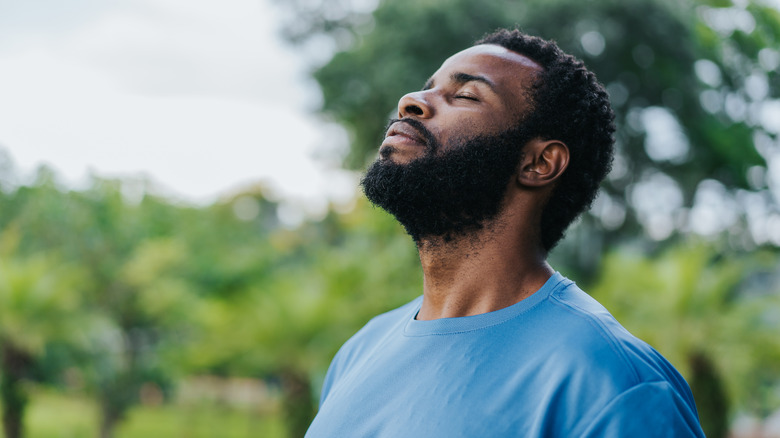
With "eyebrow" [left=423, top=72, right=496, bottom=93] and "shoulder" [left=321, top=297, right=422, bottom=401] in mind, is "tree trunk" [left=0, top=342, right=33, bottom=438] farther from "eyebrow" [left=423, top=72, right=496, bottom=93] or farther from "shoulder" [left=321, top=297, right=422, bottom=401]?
"eyebrow" [left=423, top=72, right=496, bottom=93]

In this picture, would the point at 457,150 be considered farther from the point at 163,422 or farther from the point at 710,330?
the point at 163,422

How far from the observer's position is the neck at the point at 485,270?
1.47m

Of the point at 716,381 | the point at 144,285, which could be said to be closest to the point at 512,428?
the point at 716,381

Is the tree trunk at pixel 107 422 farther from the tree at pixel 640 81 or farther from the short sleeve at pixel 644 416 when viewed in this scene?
the short sleeve at pixel 644 416

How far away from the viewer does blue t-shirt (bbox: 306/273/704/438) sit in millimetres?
1104

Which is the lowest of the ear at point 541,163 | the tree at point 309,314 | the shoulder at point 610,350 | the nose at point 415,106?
the tree at point 309,314

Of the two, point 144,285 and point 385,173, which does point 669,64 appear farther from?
point 385,173

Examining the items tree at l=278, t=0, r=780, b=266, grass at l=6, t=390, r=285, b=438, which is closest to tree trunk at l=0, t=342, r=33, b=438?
grass at l=6, t=390, r=285, b=438

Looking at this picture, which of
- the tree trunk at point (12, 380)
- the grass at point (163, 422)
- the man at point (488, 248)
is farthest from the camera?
the grass at point (163, 422)

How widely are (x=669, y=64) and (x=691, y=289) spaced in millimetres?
7452

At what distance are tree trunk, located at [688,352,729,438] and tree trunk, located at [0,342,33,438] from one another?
27.1 feet

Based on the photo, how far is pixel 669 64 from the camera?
14.1m

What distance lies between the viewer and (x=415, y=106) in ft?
5.28

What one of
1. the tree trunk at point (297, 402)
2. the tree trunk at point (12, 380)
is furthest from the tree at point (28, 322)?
the tree trunk at point (297, 402)
